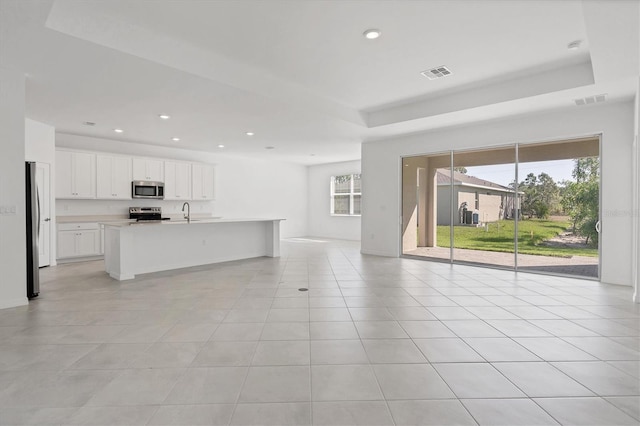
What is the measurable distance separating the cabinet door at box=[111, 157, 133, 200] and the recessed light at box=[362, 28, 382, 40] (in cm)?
663

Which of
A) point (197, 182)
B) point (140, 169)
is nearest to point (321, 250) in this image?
point (197, 182)

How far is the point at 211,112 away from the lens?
18.2 feet

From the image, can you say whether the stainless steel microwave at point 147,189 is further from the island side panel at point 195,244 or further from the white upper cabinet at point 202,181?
the island side panel at point 195,244

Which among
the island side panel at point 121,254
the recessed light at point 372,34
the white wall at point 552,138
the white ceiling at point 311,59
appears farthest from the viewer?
the island side panel at point 121,254

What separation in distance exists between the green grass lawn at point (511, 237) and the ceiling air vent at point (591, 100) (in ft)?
9.42

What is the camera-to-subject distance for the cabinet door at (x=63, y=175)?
263 inches

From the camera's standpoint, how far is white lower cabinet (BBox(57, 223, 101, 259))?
661 cm

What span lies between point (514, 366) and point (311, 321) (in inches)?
70.8

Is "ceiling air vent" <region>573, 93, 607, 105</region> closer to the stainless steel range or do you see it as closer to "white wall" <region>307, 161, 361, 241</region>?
"white wall" <region>307, 161, 361, 241</region>

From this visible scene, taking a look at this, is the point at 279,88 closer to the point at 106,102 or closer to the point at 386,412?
the point at 106,102

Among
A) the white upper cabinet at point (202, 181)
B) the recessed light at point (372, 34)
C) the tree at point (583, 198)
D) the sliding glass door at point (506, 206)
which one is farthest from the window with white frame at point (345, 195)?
the recessed light at point (372, 34)

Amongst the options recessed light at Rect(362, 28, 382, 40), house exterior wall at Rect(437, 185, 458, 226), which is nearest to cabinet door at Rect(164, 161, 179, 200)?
recessed light at Rect(362, 28, 382, 40)

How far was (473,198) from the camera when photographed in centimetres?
852

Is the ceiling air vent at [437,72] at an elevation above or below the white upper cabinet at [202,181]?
above
